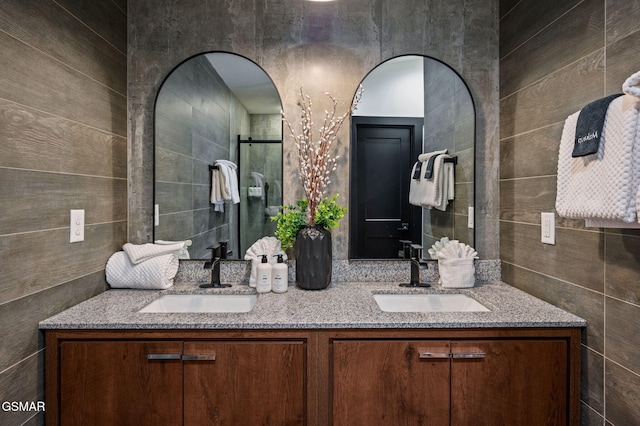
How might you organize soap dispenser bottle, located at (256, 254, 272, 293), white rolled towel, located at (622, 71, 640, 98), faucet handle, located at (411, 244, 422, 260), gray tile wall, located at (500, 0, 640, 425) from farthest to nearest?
1. faucet handle, located at (411, 244, 422, 260)
2. soap dispenser bottle, located at (256, 254, 272, 293)
3. gray tile wall, located at (500, 0, 640, 425)
4. white rolled towel, located at (622, 71, 640, 98)

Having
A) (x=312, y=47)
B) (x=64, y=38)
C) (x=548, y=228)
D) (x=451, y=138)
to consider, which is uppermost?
(x=312, y=47)

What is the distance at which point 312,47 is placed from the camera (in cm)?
189

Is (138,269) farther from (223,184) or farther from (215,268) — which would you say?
(223,184)

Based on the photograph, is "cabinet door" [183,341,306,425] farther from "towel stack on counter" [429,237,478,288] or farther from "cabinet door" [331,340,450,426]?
"towel stack on counter" [429,237,478,288]

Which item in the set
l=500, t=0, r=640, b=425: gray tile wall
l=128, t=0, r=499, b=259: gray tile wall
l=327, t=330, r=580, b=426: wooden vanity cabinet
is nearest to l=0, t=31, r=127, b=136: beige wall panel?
l=128, t=0, r=499, b=259: gray tile wall

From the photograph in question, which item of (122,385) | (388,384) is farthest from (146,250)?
(388,384)

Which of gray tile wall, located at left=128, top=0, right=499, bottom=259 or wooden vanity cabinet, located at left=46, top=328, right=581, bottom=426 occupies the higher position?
gray tile wall, located at left=128, top=0, right=499, bottom=259

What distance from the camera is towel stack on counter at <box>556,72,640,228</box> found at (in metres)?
0.99

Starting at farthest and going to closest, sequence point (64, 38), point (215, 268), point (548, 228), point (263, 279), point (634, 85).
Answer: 1. point (215, 268)
2. point (263, 279)
3. point (548, 228)
4. point (64, 38)
5. point (634, 85)

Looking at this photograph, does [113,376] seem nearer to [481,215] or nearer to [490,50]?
[481,215]

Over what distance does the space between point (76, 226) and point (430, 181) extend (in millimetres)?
1662

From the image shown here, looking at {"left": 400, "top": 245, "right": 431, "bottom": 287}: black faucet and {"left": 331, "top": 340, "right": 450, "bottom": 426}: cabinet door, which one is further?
{"left": 400, "top": 245, "right": 431, "bottom": 287}: black faucet

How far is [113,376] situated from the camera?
1.29 m

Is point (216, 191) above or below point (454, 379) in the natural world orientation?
above
